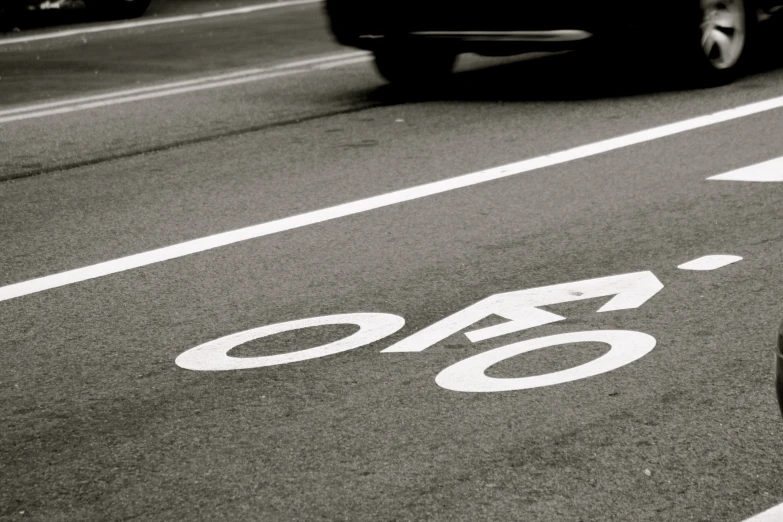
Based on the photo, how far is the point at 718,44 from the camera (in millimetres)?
9680

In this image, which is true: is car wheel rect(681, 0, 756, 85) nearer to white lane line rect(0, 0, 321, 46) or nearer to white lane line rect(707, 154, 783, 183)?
white lane line rect(707, 154, 783, 183)

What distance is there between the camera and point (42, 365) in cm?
466

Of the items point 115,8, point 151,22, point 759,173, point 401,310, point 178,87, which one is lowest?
point 759,173

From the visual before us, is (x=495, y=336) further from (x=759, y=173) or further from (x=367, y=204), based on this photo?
(x=759, y=173)

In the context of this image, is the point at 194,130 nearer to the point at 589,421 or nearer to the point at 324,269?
the point at 324,269

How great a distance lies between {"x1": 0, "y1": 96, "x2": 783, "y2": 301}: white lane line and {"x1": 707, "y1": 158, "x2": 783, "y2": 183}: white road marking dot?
0.96 metres

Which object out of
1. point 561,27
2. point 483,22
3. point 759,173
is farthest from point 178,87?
point 759,173

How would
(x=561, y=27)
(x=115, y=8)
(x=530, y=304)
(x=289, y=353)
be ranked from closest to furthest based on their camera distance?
1. (x=289, y=353)
2. (x=530, y=304)
3. (x=561, y=27)
4. (x=115, y=8)

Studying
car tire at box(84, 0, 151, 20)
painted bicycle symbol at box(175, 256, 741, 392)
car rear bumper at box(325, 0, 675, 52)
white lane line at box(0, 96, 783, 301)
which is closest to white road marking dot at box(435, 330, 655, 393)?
painted bicycle symbol at box(175, 256, 741, 392)

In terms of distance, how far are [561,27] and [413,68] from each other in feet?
6.45

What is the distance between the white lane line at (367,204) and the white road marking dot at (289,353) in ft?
4.05

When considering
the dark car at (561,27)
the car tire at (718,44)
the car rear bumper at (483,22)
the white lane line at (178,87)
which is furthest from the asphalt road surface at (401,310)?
the white lane line at (178,87)

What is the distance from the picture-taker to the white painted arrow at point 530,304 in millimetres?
4691

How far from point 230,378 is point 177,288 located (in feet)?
4.04
